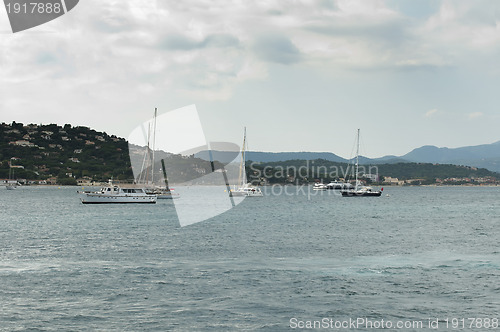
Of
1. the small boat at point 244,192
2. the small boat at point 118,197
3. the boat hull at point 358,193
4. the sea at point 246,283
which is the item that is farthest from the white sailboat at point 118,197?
the boat hull at point 358,193

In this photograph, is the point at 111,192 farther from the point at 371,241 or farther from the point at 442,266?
the point at 442,266

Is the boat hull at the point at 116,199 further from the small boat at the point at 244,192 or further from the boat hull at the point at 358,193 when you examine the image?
the boat hull at the point at 358,193

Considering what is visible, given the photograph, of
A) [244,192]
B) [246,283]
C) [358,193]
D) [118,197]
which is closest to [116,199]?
[118,197]

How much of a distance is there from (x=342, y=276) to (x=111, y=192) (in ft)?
272

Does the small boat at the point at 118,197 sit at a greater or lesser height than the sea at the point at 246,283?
greater

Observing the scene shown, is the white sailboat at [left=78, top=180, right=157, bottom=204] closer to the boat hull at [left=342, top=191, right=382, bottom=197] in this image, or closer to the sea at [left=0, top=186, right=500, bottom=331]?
the sea at [left=0, top=186, right=500, bottom=331]

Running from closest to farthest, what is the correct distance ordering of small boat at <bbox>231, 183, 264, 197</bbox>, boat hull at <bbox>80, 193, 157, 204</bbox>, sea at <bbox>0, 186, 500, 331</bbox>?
sea at <bbox>0, 186, 500, 331</bbox>
boat hull at <bbox>80, 193, 157, 204</bbox>
small boat at <bbox>231, 183, 264, 197</bbox>

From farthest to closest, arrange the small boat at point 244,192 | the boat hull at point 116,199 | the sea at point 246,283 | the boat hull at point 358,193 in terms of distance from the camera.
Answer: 1. the boat hull at point 358,193
2. the small boat at point 244,192
3. the boat hull at point 116,199
4. the sea at point 246,283

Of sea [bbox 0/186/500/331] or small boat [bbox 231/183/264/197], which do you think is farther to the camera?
small boat [bbox 231/183/264/197]

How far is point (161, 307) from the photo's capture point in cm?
2333

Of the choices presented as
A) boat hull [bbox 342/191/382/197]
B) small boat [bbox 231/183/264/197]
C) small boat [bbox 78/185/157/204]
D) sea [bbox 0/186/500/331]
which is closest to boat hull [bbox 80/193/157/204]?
small boat [bbox 78/185/157/204]

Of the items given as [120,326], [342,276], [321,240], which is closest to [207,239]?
[321,240]

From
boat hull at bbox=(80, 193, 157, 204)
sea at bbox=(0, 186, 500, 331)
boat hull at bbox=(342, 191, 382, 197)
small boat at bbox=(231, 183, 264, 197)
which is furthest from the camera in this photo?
boat hull at bbox=(342, 191, 382, 197)

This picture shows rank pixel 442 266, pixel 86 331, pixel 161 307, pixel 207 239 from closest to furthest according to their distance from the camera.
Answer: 1. pixel 86 331
2. pixel 161 307
3. pixel 442 266
4. pixel 207 239
